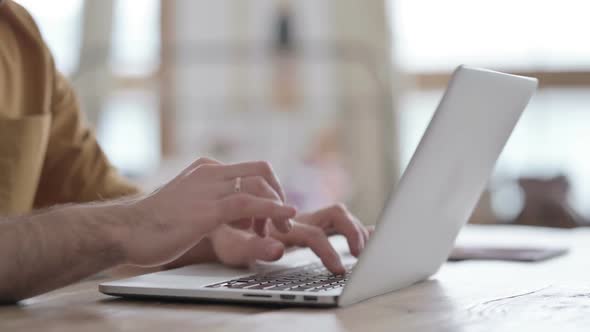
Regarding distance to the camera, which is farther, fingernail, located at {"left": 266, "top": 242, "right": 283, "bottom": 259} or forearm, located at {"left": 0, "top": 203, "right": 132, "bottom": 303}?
fingernail, located at {"left": 266, "top": 242, "right": 283, "bottom": 259}

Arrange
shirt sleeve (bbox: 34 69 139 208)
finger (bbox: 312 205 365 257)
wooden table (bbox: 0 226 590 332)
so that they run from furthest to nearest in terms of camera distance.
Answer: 1. shirt sleeve (bbox: 34 69 139 208)
2. finger (bbox: 312 205 365 257)
3. wooden table (bbox: 0 226 590 332)

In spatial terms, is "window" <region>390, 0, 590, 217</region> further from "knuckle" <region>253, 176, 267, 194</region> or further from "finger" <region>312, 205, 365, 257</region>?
"knuckle" <region>253, 176, 267, 194</region>

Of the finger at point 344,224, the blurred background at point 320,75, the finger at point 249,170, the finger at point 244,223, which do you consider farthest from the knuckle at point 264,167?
the blurred background at point 320,75

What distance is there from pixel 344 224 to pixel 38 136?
0.56m

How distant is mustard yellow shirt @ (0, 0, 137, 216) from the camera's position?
139 cm

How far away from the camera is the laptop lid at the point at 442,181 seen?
82cm

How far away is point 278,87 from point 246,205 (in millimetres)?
3860

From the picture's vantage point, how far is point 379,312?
0.81 metres

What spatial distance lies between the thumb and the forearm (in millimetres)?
218

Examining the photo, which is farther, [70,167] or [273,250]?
[70,167]

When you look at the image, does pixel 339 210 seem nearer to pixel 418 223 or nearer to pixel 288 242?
pixel 288 242

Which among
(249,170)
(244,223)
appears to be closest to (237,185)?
(249,170)

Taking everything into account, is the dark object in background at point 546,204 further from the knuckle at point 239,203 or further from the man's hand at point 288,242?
the knuckle at point 239,203

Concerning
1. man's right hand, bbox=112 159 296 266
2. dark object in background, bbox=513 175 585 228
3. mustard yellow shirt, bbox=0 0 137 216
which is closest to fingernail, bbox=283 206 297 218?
man's right hand, bbox=112 159 296 266
